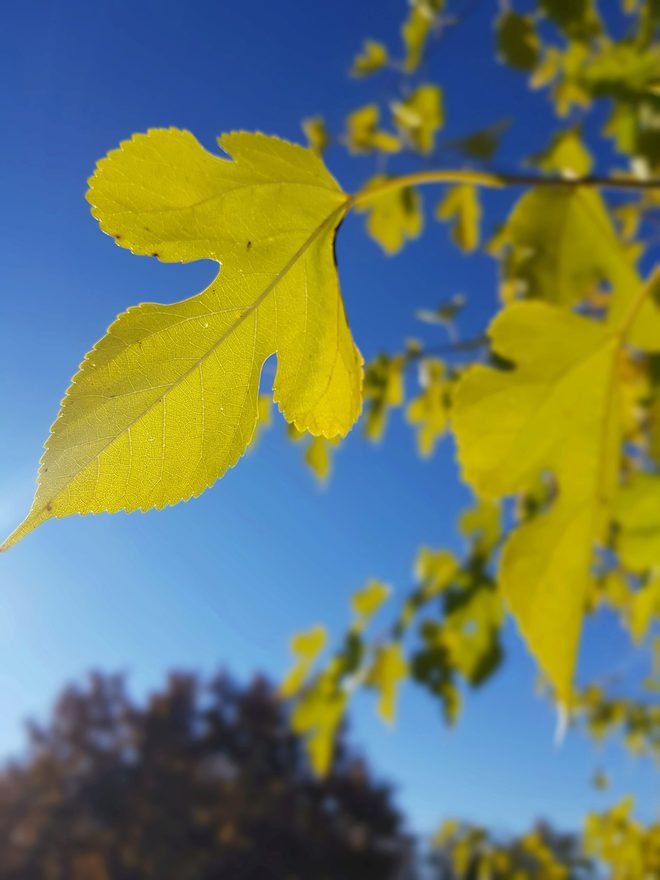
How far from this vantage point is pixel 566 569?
2.76 ft

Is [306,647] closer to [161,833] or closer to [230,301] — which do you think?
[230,301]

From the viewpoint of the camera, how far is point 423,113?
238 centimetres

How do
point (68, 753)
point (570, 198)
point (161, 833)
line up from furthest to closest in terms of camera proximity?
point (68, 753) → point (161, 833) → point (570, 198)

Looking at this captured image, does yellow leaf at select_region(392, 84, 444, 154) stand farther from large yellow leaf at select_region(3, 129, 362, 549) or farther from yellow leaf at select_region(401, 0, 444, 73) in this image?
large yellow leaf at select_region(3, 129, 362, 549)

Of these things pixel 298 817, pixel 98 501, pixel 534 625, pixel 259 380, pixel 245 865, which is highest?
pixel 298 817

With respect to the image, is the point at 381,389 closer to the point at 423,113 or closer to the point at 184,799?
the point at 423,113

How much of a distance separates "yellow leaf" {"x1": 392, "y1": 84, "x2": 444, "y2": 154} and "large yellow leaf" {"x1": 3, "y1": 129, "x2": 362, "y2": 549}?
6.69ft

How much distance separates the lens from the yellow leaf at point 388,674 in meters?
2.07

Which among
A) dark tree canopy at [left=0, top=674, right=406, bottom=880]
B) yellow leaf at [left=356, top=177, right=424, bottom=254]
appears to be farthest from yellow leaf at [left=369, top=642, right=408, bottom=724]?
dark tree canopy at [left=0, top=674, right=406, bottom=880]

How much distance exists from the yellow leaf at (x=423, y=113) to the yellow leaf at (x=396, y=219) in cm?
39

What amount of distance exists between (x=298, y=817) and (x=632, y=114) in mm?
24584

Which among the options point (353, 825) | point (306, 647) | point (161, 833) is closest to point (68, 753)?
point (161, 833)

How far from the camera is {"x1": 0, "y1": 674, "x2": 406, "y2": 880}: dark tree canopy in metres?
20.9

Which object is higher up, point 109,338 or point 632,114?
point 632,114
